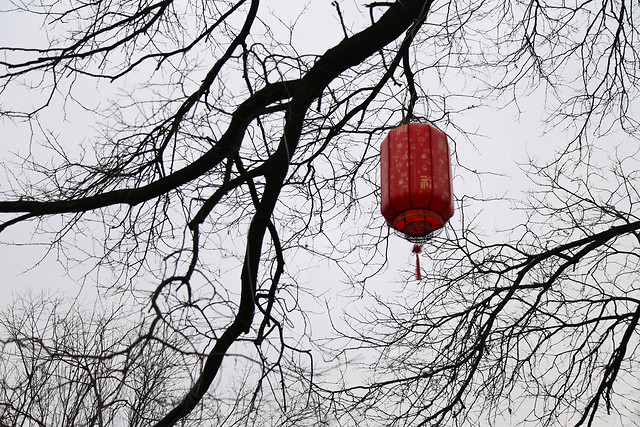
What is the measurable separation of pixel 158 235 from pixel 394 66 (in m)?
1.47

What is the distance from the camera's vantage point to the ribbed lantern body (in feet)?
9.26

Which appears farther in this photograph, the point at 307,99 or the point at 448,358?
the point at 448,358

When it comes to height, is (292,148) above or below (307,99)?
below

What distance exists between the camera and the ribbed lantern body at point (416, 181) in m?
2.82

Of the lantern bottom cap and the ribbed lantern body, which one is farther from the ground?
the ribbed lantern body

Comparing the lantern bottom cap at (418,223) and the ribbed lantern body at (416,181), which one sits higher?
the ribbed lantern body at (416,181)

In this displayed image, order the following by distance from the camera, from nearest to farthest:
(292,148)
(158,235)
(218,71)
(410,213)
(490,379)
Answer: (292,148) → (410,213) → (218,71) → (158,235) → (490,379)

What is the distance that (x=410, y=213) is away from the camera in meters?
2.83

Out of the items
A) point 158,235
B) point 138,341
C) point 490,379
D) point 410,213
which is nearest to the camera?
point 138,341

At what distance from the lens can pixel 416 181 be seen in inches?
113

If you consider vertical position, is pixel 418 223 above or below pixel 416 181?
below

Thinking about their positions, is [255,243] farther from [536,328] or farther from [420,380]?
[536,328]

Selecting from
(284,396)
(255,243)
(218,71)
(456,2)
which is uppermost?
(456,2)

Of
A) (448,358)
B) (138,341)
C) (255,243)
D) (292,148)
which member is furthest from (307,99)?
(448,358)
